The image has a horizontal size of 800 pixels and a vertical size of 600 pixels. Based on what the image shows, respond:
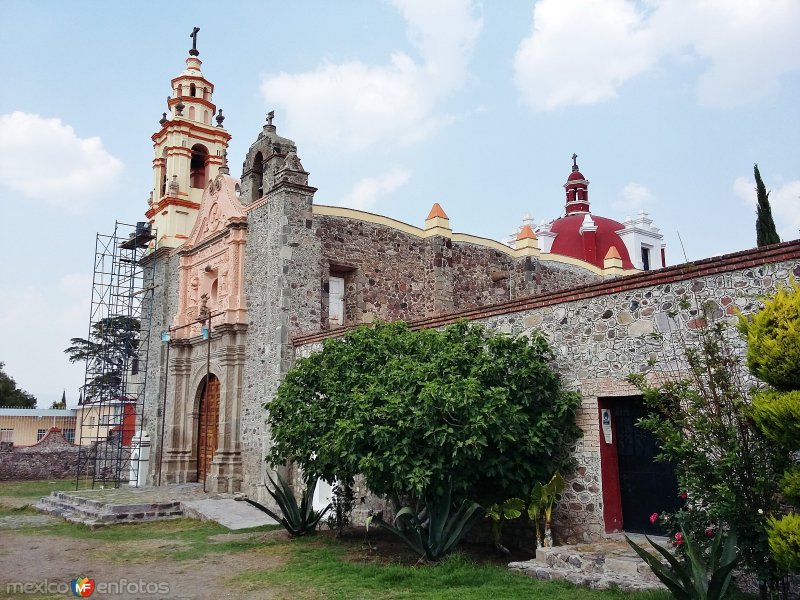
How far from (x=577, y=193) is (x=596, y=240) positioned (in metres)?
5.03

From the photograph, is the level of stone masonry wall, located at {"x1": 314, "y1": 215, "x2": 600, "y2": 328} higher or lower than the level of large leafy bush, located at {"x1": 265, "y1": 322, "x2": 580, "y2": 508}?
higher

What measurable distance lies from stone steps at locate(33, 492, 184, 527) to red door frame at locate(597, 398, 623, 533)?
8.26m

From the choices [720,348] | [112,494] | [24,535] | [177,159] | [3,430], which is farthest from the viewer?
[3,430]

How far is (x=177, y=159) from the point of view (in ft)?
66.4

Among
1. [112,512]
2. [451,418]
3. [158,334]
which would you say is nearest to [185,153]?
[158,334]

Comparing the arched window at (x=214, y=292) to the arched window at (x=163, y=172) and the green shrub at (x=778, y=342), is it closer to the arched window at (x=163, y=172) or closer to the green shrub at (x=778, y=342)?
the arched window at (x=163, y=172)

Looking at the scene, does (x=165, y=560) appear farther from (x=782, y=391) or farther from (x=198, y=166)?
(x=198, y=166)

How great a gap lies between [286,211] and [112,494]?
7.01m

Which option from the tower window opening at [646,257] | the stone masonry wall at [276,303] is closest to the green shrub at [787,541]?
the stone masonry wall at [276,303]

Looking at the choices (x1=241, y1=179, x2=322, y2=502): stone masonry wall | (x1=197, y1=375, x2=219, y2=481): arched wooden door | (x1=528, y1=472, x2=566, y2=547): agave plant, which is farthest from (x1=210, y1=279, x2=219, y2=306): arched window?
(x1=528, y1=472, x2=566, y2=547): agave plant

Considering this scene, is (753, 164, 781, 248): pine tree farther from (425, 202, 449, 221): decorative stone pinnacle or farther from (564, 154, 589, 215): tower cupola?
(564, 154, 589, 215): tower cupola

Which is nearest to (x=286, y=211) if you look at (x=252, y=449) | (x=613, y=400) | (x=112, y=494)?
(x=252, y=449)

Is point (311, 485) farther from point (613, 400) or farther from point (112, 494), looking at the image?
point (112, 494)

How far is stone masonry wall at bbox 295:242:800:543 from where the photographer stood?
6.35 meters
